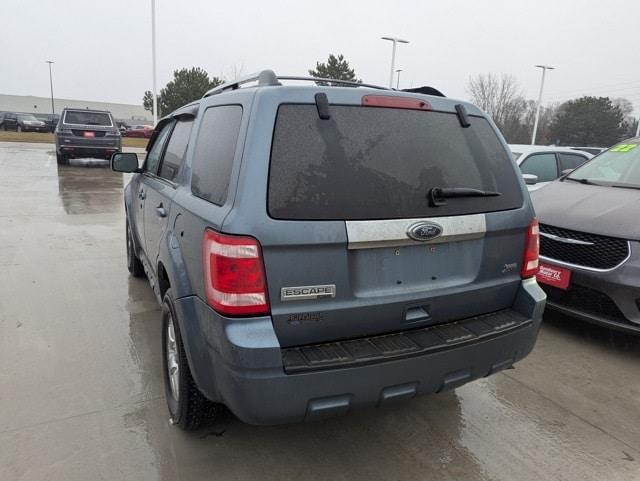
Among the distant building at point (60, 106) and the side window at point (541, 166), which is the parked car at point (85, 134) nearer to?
the side window at point (541, 166)

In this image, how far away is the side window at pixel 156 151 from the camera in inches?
147

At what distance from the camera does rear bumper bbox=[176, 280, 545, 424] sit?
186 cm

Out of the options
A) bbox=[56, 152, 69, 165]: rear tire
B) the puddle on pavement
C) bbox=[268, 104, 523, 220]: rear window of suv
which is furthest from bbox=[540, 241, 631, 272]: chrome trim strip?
bbox=[56, 152, 69, 165]: rear tire

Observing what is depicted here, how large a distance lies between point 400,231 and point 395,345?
51 centimetres

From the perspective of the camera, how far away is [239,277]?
187 centimetres

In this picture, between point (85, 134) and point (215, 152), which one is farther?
point (85, 134)

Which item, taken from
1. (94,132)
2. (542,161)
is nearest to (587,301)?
(542,161)

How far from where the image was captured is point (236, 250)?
187 cm

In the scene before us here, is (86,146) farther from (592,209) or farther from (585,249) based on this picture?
(585,249)

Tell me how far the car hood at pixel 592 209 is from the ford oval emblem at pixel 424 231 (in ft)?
7.37

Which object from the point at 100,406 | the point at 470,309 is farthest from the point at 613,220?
the point at 100,406

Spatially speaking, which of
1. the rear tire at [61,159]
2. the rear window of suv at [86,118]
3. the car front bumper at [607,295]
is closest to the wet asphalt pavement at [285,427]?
the car front bumper at [607,295]

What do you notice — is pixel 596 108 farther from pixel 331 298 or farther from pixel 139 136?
pixel 331 298

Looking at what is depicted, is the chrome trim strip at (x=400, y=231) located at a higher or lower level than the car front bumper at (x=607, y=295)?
higher
